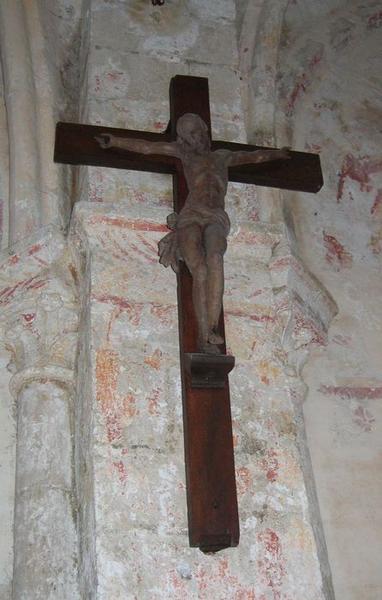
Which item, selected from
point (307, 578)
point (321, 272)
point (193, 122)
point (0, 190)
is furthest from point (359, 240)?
point (307, 578)

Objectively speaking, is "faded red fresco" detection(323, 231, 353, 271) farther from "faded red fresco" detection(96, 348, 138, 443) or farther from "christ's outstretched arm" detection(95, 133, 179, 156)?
"faded red fresco" detection(96, 348, 138, 443)

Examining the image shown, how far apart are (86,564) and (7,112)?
8.69ft

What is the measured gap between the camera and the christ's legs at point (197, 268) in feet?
9.95

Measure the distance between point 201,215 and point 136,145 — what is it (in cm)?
47

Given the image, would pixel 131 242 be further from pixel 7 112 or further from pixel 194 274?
pixel 7 112

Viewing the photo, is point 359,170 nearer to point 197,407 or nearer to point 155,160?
point 155,160

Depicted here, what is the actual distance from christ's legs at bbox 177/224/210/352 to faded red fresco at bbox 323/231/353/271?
195cm

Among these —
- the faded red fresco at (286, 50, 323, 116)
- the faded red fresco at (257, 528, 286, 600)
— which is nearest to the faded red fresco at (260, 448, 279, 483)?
the faded red fresco at (257, 528, 286, 600)

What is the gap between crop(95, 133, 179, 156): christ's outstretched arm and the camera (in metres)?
3.46

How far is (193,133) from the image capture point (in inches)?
141

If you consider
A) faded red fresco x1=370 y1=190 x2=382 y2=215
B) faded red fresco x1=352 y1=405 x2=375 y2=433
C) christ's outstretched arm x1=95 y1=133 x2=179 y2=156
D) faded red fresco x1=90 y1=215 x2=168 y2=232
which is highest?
faded red fresco x1=370 y1=190 x2=382 y2=215

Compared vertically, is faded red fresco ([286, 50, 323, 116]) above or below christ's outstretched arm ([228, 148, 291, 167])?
above

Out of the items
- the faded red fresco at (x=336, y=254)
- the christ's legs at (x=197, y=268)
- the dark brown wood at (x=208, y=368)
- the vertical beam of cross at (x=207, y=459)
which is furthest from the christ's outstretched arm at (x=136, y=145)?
the faded red fresco at (x=336, y=254)

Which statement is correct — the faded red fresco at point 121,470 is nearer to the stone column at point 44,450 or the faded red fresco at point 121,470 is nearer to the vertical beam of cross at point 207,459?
the vertical beam of cross at point 207,459
